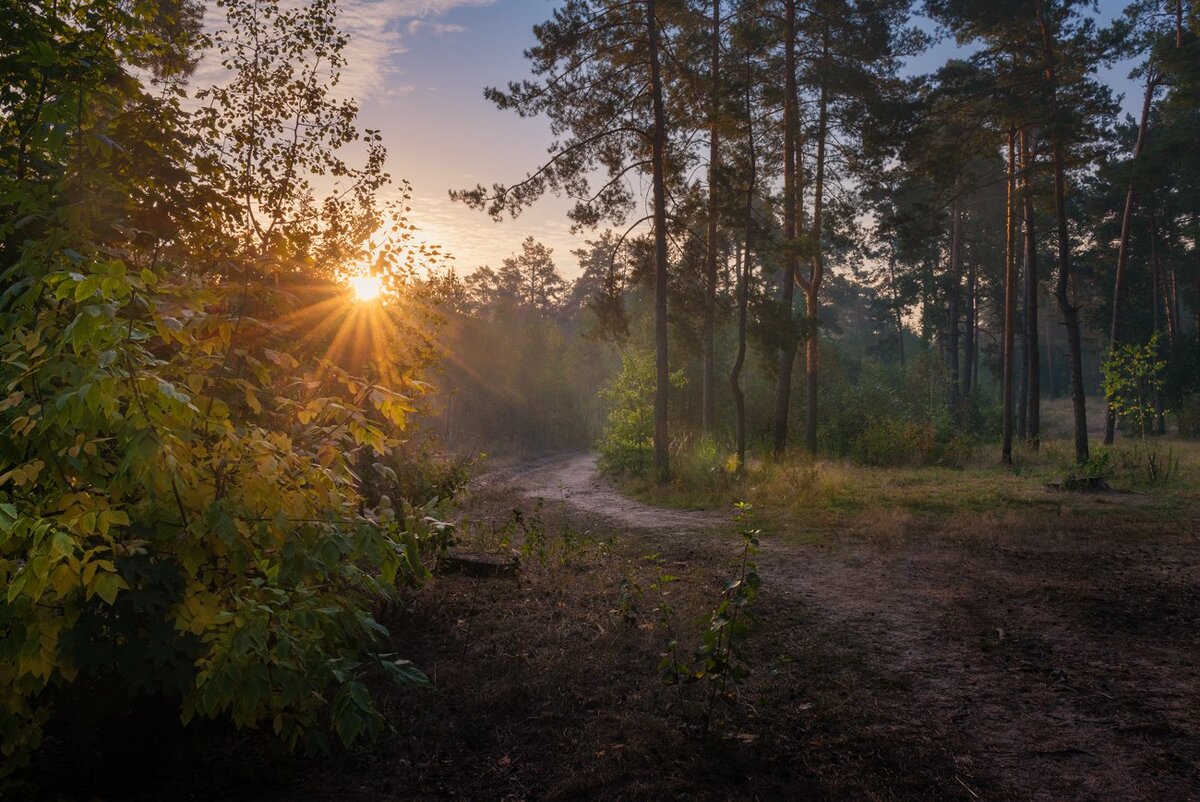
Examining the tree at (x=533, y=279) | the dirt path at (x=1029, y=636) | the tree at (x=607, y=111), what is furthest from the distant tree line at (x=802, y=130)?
the tree at (x=533, y=279)

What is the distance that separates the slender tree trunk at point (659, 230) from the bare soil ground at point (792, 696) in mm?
9492

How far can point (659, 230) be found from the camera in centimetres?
1800

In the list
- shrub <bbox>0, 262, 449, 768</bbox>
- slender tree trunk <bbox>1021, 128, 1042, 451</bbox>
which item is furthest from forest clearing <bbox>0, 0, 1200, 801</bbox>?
slender tree trunk <bbox>1021, 128, 1042, 451</bbox>

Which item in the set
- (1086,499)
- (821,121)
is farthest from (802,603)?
(821,121)

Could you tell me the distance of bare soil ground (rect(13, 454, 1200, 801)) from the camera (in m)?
3.71

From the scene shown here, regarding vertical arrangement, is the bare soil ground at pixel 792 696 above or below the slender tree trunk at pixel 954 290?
below

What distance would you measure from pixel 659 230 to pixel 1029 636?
1376 centimetres

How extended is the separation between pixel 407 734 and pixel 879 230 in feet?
63.8

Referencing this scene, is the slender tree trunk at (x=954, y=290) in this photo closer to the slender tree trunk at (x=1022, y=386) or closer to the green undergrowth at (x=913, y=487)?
the slender tree trunk at (x=1022, y=386)

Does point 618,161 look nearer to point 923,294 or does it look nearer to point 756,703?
point 756,703

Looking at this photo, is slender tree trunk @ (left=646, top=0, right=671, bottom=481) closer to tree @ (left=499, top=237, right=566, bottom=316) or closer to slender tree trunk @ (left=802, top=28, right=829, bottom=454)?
slender tree trunk @ (left=802, top=28, right=829, bottom=454)

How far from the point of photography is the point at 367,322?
19.2 feet

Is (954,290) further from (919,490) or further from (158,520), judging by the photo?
(158,520)

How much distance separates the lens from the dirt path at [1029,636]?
3.85 meters
